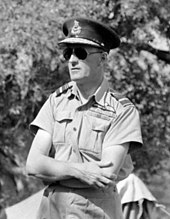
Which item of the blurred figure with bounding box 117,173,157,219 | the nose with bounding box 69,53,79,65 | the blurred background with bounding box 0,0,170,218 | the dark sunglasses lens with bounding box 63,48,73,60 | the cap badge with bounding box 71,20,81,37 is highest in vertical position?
the cap badge with bounding box 71,20,81,37

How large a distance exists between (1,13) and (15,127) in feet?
9.29

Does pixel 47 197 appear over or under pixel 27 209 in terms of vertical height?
over

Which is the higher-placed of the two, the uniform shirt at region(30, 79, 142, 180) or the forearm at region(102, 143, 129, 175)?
the uniform shirt at region(30, 79, 142, 180)

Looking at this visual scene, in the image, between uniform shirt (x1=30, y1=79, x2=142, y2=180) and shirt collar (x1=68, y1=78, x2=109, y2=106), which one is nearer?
uniform shirt (x1=30, y1=79, x2=142, y2=180)

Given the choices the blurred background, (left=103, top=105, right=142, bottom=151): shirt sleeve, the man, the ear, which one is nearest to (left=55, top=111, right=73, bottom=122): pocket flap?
the man

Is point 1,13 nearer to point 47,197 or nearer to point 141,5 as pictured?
point 141,5

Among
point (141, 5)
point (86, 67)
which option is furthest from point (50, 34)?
point (86, 67)

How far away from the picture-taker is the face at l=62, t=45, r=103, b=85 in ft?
15.5

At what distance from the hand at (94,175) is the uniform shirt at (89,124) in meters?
0.11

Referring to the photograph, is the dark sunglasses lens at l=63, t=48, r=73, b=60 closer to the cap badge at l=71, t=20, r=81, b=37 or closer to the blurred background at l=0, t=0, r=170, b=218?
the cap badge at l=71, t=20, r=81, b=37

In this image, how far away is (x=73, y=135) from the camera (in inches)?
182

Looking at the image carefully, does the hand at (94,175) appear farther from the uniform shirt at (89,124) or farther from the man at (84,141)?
the uniform shirt at (89,124)

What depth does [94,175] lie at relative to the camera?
4473mm

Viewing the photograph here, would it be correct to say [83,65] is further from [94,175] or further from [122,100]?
[94,175]
